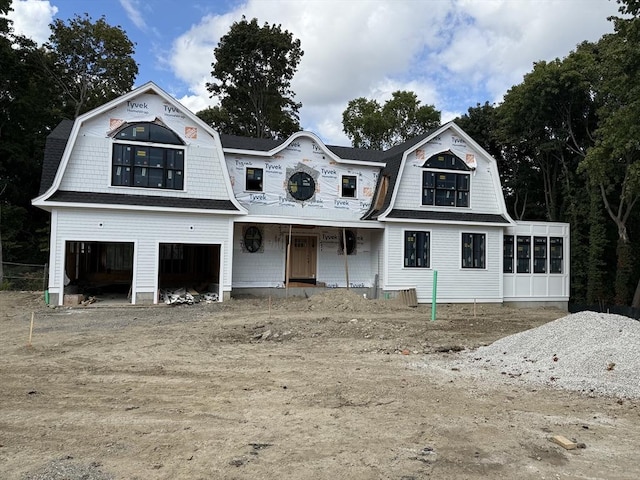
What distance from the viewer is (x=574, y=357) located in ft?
25.1

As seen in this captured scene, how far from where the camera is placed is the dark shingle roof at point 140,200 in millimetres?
14867

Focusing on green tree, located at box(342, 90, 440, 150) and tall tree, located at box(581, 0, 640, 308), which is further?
green tree, located at box(342, 90, 440, 150)

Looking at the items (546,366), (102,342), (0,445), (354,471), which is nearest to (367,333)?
(546,366)

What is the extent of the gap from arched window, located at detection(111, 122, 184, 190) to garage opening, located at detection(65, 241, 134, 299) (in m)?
4.64

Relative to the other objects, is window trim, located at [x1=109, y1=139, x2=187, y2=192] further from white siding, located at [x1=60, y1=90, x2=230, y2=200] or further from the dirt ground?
the dirt ground

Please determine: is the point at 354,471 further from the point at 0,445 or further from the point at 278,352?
the point at 278,352

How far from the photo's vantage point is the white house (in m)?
15.6

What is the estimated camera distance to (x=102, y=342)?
31.6 feet

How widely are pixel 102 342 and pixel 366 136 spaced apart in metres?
32.7

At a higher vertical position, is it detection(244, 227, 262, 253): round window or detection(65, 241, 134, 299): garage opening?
detection(244, 227, 262, 253): round window

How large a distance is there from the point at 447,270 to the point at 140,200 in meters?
12.1

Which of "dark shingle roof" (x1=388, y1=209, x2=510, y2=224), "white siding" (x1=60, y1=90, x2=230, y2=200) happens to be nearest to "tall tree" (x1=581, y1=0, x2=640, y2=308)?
"dark shingle roof" (x1=388, y1=209, x2=510, y2=224)

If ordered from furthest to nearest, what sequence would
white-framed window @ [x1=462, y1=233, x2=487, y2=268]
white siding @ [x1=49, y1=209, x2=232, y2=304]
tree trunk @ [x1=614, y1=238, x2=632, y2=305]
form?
tree trunk @ [x1=614, y1=238, x2=632, y2=305], white-framed window @ [x1=462, y1=233, x2=487, y2=268], white siding @ [x1=49, y1=209, x2=232, y2=304]

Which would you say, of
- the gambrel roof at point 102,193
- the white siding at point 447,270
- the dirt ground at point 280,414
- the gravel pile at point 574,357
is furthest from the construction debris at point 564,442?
the white siding at point 447,270
